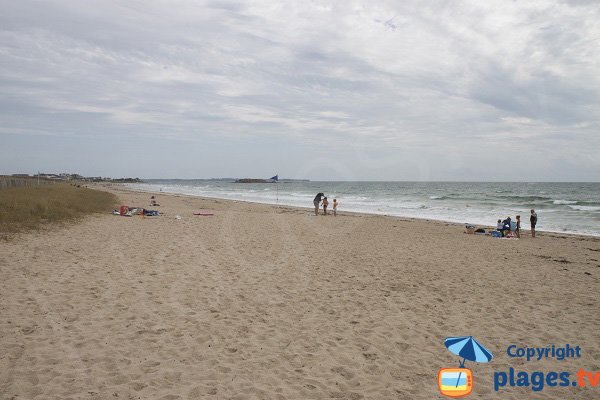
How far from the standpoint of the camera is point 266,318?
6.03m

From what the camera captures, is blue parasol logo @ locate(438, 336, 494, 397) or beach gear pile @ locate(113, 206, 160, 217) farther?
beach gear pile @ locate(113, 206, 160, 217)

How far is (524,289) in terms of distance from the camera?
8250mm

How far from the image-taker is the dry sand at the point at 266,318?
4168mm

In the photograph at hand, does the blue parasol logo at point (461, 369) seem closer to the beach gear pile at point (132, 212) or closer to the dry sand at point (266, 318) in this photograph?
the dry sand at point (266, 318)

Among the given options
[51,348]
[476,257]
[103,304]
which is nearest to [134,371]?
[51,348]

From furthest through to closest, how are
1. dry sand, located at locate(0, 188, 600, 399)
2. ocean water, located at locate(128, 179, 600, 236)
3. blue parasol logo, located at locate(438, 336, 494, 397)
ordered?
ocean water, located at locate(128, 179, 600, 236) → blue parasol logo, located at locate(438, 336, 494, 397) → dry sand, located at locate(0, 188, 600, 399)

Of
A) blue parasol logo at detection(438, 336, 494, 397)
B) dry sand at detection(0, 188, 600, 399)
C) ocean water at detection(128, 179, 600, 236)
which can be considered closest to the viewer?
dry sand at detection(0, 188, 600, 399)

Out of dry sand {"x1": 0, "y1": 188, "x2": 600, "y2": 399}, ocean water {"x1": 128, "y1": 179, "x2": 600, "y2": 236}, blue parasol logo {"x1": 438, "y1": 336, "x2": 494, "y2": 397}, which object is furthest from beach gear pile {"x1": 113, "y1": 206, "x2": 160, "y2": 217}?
ocean water {"x1": 128, "y1": 179, "x2": 600, "y2": 236}

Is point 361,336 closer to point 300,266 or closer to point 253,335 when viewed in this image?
point 253,335

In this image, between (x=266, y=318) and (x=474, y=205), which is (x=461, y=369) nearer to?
(x=266, y=318)

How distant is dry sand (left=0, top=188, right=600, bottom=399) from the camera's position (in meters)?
4.17

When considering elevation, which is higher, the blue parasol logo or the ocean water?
the ocean water

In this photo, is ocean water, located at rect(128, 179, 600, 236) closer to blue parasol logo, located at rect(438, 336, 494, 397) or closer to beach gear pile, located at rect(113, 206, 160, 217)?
beach gear pile, located at rect(113, 206, 160, 217)

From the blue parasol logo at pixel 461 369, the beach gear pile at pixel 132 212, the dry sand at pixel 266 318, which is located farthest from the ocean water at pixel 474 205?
the blue parasol logo at pixel 461 369
